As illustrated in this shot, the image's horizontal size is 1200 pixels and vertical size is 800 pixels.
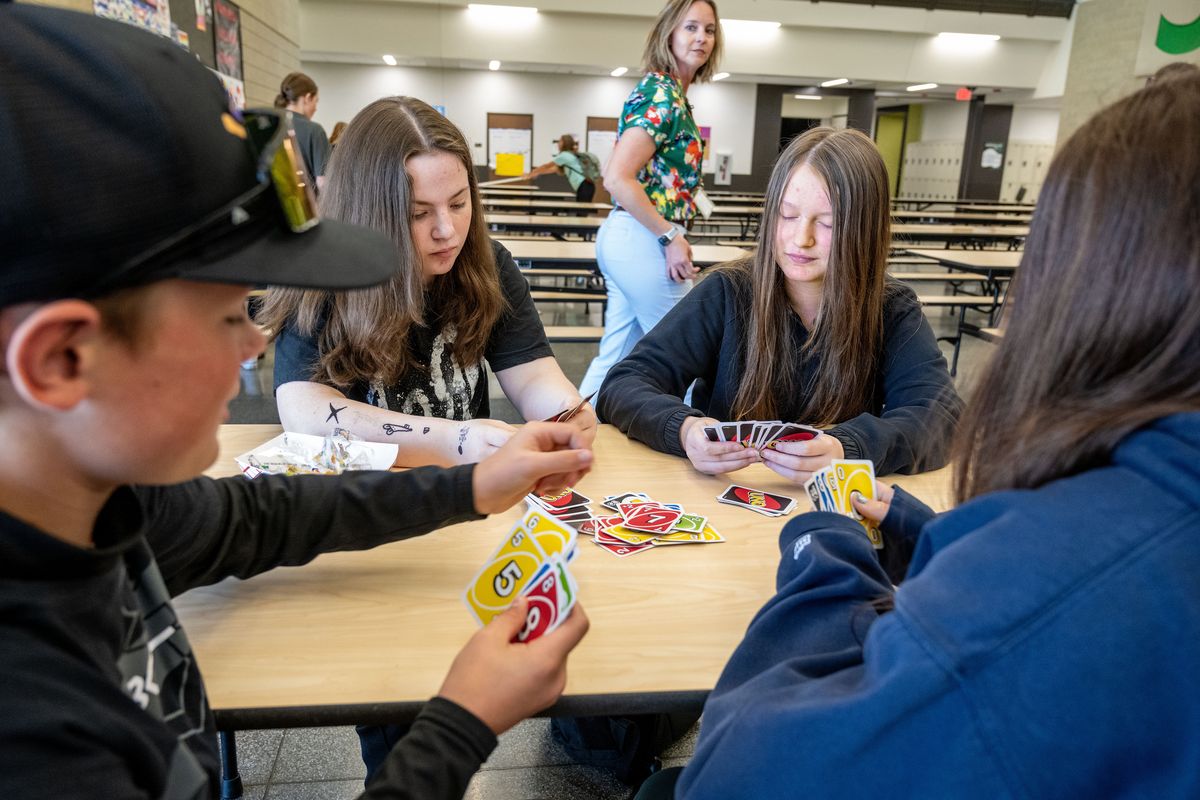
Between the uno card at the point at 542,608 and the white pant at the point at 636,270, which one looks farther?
the white pant at the point at 636,270

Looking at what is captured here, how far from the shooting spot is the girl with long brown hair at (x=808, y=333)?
1.73 m

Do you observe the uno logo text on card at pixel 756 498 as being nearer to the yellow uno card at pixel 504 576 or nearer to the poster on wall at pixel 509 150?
the yellow uno card at pixel 504 576

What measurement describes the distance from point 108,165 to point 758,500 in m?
1.12

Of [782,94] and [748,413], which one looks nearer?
[748,413]

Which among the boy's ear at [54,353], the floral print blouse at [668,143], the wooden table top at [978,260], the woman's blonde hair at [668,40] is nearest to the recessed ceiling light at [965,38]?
the wooden table top at [978,260]

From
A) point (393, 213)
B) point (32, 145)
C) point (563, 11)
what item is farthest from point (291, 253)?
point (563, 11)

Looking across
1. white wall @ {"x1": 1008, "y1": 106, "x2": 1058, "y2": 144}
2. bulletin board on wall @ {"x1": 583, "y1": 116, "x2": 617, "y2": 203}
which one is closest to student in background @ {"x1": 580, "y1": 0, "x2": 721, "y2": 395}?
bulletin board on wall @ {"x1": 583, "y1": 116, "x2": 617, "y2": 203}

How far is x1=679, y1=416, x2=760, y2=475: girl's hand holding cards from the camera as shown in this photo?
4.89ft

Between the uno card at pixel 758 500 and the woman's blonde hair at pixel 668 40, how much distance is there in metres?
2.07

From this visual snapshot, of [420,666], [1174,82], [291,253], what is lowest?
[420,666]

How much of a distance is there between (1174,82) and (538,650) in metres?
0.76

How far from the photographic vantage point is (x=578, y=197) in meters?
10.5

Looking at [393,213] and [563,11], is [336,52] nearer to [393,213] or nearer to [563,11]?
[563,11]

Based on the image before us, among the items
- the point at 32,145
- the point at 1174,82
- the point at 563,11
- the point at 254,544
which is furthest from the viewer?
the point at 563,11
